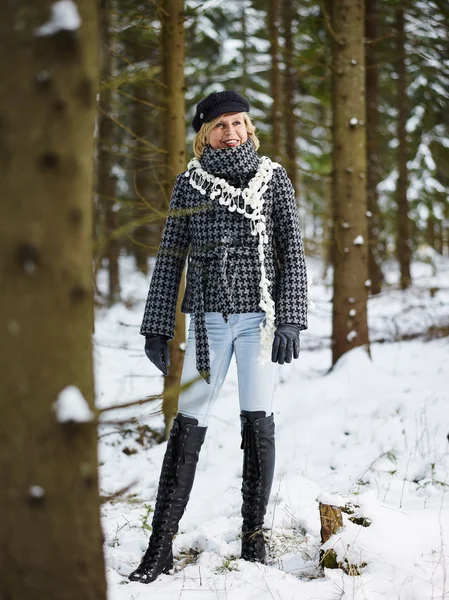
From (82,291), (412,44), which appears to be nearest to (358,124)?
(82,291)

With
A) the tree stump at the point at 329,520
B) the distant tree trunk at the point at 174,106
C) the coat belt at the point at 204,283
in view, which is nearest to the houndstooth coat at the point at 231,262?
the coat belt at the point at 204,283

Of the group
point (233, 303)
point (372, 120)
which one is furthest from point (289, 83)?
point (233, 303)

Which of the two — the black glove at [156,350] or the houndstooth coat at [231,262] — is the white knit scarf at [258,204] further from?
the black glove at [156,350]

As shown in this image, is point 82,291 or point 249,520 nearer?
point 82,291

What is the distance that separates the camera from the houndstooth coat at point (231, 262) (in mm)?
3064

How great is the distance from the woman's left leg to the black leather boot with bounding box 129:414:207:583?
0.27 m

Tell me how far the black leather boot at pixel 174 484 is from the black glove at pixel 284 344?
0.58 m

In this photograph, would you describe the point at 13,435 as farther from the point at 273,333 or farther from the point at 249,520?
the point at 249,520

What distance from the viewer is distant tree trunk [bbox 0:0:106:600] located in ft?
4.40

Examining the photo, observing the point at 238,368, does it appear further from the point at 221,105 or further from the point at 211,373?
the point at 221,105

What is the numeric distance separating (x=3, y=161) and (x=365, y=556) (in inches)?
94.5

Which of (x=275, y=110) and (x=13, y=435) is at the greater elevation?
(x=275, y=110)

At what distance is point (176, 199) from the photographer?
3.33 metres

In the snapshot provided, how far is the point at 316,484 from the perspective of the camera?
415cm
